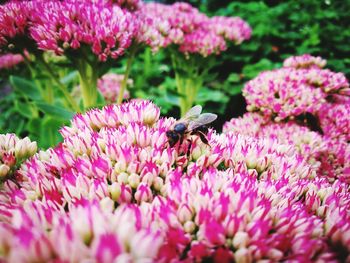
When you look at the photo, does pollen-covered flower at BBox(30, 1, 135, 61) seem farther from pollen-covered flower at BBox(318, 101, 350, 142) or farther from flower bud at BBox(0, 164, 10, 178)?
pollen-covered flower at BBox(318, 101, 350, 142)

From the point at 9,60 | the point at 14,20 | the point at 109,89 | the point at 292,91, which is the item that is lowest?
the point at 292,91

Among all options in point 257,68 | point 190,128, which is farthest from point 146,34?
point 257,68

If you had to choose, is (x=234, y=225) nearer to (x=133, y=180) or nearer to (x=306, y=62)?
(x=133, y=180)

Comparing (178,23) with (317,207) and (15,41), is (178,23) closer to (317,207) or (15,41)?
(15,41)

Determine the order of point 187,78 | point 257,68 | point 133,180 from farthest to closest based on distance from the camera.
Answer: point 257,68 → point 187,78 → point 133,180

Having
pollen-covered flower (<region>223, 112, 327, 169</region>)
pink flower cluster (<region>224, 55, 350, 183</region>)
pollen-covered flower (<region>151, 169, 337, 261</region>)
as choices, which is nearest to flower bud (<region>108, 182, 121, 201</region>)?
pollen-covered flower (<region>151, 169, 337, 261</region>)

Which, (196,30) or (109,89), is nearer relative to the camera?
(196,30)

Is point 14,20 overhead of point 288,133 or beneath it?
overhead
